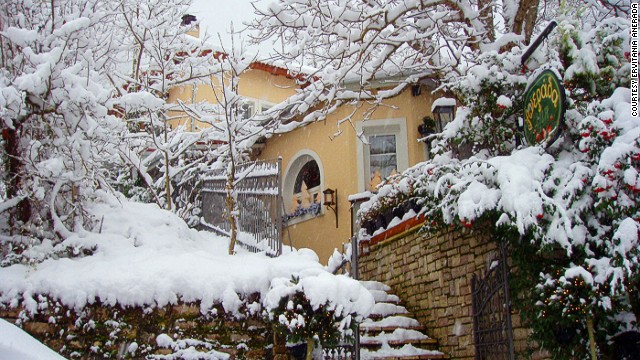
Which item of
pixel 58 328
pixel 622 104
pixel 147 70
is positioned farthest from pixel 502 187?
pixel 147 70

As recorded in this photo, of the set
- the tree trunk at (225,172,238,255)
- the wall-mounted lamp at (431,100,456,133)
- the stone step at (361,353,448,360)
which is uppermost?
the wall-mounted lamp at (431,100,456,133)

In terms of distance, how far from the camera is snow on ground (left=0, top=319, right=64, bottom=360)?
2.46 metres

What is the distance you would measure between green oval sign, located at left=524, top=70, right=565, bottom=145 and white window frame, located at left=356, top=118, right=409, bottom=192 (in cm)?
491

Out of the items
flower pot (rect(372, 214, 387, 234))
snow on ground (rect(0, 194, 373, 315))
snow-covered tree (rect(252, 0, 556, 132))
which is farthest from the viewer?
flower pot (rect(372, 214, 387, 234))

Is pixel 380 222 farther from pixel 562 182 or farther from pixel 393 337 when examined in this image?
pixel 562 182

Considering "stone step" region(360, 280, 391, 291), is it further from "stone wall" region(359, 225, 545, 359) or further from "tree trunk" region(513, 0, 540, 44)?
"tree trunk" region(513, 0, 540, 44)

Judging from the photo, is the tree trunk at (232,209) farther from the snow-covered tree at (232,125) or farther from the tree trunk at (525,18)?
the tree trunk at (525,18)

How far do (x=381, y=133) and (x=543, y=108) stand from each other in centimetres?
572

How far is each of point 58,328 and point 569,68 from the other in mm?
4876

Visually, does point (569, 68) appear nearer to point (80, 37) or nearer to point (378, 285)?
point (378, 285)

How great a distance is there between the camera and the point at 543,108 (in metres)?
4.99

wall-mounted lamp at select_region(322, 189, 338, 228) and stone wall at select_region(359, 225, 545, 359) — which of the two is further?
wall-mounted lamp at select_region(322, 189, 338, 228)

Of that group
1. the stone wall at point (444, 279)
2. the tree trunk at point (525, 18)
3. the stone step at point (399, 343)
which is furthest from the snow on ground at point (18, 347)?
the tree trunk at point (525, 18)

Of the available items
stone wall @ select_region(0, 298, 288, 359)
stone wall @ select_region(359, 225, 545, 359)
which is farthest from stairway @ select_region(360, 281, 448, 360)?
stone wall @ select_region(0, 298, 288, 359)
